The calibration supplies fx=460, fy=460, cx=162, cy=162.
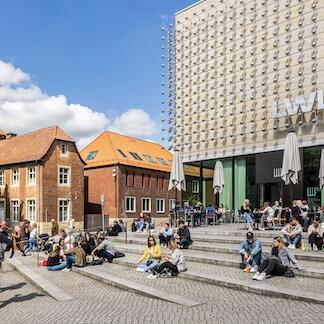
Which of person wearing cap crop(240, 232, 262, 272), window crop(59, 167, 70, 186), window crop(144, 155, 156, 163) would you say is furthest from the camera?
window crop(144, 155, 156, 163)

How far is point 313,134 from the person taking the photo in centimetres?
2375

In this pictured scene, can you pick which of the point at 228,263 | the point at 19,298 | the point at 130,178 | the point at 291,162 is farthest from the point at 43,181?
the point at 19,298

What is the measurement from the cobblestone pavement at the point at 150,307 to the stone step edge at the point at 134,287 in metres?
0.15

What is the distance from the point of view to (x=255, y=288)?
10.7 meters

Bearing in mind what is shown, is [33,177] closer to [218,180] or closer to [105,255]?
[218,180]

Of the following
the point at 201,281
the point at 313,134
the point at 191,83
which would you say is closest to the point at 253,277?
the point at 201,281

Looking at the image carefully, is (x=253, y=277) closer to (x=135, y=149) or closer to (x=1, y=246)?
(x=1, y=246)

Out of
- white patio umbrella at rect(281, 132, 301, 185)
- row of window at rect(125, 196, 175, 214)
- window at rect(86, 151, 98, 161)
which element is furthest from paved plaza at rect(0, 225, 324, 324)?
window at rect(86, 151, 98, 161)

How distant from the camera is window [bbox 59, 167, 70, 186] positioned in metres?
41.5

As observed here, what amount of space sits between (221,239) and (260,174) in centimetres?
942

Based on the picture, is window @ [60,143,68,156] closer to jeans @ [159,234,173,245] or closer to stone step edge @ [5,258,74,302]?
stone step edge @ [5,258,74,302]

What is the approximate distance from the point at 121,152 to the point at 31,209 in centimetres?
1238

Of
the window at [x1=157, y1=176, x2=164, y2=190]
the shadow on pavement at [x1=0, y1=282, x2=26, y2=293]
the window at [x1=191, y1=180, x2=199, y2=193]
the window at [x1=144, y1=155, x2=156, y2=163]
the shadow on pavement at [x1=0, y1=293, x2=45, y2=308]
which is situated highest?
the window at [x1=144, y1=155, x2=156, y2=163]

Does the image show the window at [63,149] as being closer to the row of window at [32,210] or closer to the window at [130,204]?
the row of window at [32,210]
